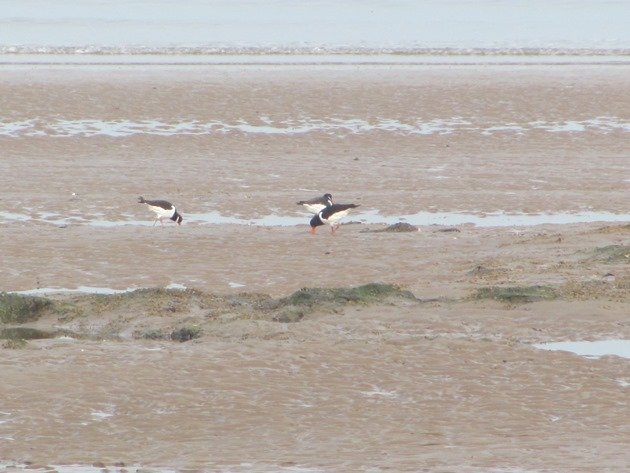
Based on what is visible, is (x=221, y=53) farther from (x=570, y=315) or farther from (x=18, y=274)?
(x=570, y=315)

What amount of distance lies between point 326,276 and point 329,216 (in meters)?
2.36

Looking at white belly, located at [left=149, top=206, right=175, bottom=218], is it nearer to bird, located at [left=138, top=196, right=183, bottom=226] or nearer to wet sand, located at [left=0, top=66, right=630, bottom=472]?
bird, located at [left=138, top=196, right=183, bottom=226]

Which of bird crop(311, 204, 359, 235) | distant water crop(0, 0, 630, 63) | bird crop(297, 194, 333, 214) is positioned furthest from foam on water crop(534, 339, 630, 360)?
distant water crop(0, 0, 630, 63)

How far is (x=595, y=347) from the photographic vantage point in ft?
35.0

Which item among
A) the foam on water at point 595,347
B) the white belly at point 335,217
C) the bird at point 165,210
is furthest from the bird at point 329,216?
the foam on water at point 595,347

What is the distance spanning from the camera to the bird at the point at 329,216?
647 inches

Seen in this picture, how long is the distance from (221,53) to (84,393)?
106 ft

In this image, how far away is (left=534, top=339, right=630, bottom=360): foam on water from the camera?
34.1ft

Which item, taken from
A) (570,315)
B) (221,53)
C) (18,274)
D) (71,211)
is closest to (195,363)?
(570,315)

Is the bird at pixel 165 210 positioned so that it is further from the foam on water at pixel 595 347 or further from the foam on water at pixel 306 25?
the foam on water at pixel 306 25

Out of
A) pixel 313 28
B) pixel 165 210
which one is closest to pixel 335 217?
pixel 165 210

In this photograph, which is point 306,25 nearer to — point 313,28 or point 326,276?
point 313,28

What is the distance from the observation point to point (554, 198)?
19.3 meters

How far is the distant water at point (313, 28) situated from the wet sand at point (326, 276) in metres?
11.7
